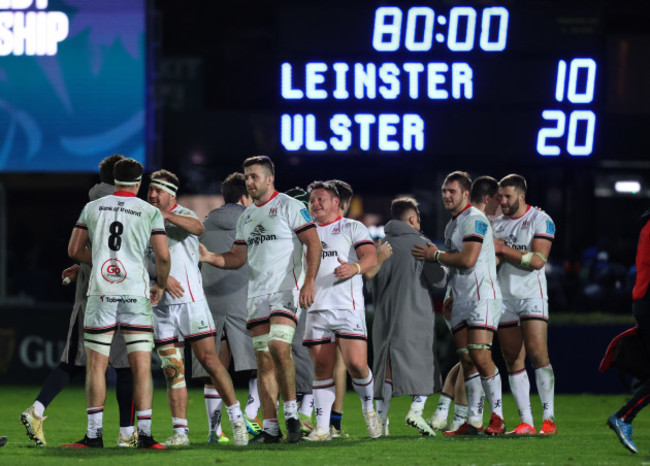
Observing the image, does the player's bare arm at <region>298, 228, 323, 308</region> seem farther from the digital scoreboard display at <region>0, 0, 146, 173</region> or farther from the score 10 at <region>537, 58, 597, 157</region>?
the digital scoreboard display at <region>0, 0, 146, 173</region>

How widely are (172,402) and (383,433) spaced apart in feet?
6.25

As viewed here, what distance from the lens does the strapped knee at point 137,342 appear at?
27.8 feet

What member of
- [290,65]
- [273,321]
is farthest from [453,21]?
[273,321]

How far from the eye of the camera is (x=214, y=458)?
8.32 meters

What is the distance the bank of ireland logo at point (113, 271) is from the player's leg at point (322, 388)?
1.63m

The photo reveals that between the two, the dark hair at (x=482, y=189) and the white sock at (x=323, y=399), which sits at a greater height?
the dark hair at (x=482, y=189)

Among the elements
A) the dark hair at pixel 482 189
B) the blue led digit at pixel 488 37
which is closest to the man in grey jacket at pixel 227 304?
the dark hair at pixel 482 189

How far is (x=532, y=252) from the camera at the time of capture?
9875 mm

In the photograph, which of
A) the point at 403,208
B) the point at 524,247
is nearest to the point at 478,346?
the point at 524,247

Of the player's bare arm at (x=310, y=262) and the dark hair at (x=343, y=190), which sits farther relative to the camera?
the dark hair at (x=343, y=190)

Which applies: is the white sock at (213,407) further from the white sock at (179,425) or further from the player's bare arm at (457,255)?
the player's bare arm at (457,255)

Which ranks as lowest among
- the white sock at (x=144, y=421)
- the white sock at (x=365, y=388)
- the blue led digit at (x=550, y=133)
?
the white sock at (x=144, y=421)

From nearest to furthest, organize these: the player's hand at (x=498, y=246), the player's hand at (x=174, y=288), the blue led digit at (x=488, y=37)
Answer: the player's hand at (x=174, y=288)
the player's hand at (x=498, y=246)
the blue led digit at (x=488, y=37)

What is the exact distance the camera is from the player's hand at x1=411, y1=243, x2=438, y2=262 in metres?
9.66
